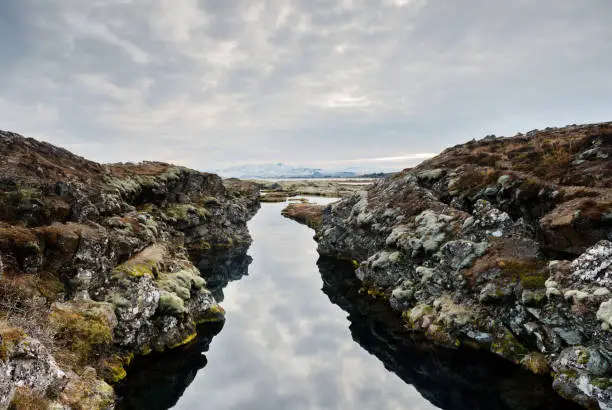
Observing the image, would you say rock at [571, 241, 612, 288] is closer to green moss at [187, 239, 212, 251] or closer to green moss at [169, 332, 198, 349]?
green moss at [169, 332, 198, 349]

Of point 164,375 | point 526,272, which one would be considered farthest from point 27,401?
point 526,272

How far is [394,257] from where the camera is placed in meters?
43.8

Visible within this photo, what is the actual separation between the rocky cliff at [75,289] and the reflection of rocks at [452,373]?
1757cm

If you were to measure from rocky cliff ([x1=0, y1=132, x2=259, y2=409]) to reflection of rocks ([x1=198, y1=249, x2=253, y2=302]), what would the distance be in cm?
918

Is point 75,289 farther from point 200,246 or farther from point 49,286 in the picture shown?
point 200,246

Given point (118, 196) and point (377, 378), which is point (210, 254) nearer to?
point (118, 196)

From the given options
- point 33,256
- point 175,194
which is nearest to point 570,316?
point 33,256

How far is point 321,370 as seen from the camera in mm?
30391

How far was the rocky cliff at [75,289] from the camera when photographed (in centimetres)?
1764

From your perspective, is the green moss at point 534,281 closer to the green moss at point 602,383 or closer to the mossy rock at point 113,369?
the green moss at point 602,383

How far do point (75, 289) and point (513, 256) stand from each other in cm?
3674

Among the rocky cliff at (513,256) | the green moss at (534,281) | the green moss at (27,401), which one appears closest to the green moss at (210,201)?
the rocky cliff at (513,256)

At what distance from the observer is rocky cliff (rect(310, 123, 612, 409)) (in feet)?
78.5

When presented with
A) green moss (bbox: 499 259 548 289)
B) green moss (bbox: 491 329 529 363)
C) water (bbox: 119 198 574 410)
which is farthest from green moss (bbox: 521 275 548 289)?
water (bbox: 119 198 574 410)
